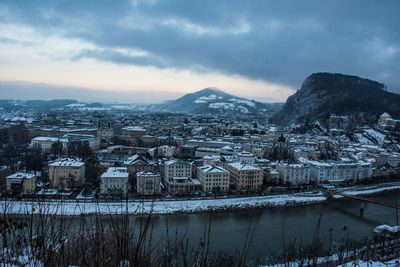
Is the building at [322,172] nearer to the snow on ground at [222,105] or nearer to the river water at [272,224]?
the river water at [272,224]

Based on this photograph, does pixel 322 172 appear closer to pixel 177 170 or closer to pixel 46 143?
pixel 177 170

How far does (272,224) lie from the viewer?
4840 mm

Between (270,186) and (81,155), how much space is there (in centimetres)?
677

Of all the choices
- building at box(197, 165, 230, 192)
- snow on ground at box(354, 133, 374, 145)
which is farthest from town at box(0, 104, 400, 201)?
snow on ground at box(354, 133, 374, 145)

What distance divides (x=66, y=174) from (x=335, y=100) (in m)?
23.6

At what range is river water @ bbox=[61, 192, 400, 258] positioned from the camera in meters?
4.07

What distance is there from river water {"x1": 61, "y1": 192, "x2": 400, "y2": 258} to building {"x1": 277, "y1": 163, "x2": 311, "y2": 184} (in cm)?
159

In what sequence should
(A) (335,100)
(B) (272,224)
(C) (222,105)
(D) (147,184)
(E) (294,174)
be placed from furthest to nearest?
(C) (222,105)
(A) (335,100)
(E) (294,174)
(D) (147,184)
(B) (272,224)

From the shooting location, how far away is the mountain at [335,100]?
75.3 ft

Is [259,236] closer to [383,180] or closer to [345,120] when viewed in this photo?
[383,180]

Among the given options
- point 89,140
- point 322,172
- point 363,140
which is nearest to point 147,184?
point 322,172

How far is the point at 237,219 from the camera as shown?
5074 millimetres

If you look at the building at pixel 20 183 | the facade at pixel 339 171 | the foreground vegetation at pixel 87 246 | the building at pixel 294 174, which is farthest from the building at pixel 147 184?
the facade at pixel 339 171

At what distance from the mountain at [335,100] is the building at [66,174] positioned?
62.6 feet
